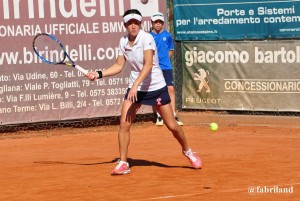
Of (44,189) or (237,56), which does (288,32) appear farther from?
(44,189)

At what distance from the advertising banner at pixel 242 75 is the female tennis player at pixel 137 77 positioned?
506 cm

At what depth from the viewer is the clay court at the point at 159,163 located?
8.99 metres

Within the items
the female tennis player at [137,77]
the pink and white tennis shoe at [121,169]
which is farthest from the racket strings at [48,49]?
the pink and white tennis shoe at [121,169]

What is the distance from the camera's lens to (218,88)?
16.0 metres

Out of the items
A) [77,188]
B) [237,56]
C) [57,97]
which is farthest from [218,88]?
[77,188]

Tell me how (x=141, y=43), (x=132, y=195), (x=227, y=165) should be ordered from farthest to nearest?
1. (x=227, y=165)
2. (x=141, y=43)
3. (x=132, y=195)

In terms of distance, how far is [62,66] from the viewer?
50.1 feet

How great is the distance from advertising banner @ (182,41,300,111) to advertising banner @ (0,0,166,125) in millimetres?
1020

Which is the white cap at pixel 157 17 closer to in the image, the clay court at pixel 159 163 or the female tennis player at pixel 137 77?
the clay court at pixel 159 163

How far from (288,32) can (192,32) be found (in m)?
2.09

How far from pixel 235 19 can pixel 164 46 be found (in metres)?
1.42

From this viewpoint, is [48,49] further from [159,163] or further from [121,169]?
[121,169]

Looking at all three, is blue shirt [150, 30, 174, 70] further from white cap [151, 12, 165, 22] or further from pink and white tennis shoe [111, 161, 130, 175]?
pink and white tennis shoe [111, 161, 130, 175]

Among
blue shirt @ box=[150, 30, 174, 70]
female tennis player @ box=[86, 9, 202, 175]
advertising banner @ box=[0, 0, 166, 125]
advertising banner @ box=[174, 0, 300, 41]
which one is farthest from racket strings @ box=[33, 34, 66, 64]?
female tennis player @ box=[86, 9, 202, 175]
